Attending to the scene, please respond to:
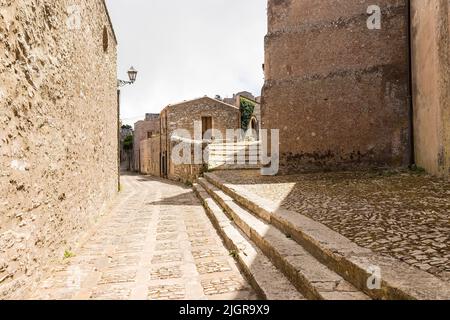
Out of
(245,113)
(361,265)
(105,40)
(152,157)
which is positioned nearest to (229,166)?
(105,40)

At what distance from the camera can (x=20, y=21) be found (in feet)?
9.34

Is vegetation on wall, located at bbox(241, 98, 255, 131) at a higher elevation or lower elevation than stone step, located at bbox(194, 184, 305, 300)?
higher

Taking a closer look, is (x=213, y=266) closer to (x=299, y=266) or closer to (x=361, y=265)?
(x=299, y=266)

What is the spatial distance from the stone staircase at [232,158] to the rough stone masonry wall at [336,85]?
405cm

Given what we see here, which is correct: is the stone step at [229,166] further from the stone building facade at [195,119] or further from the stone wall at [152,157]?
the stone wall at [152,157]

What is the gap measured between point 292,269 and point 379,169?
7003 mm

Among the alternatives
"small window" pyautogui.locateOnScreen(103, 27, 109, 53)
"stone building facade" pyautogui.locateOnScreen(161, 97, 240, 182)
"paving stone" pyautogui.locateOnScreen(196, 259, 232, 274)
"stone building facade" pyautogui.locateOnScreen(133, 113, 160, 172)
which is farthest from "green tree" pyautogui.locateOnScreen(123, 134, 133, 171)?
"paving stone" pyautogui.locateOnScreen(196, 259, 232, 274)

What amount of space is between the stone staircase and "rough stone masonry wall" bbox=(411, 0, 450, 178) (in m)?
6.69

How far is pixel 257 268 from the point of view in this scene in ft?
10.4

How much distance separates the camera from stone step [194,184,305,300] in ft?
8.50

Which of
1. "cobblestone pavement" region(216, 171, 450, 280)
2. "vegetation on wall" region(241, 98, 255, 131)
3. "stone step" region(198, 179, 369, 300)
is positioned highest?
"vegetation on wall" region(241, 98, 255, 131)

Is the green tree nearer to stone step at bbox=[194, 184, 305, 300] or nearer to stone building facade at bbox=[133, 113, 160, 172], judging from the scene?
stone building facade at bbox=[133, 113, 160, 172]
